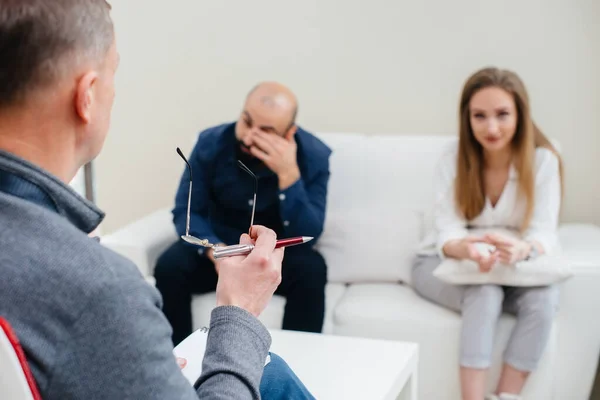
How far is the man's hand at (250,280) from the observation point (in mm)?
1091

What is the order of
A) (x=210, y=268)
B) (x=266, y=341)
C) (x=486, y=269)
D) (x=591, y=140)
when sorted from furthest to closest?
1. (x=591, y=140)
2. (x=210, y=268)
3. (x=486, y=269)
4. (x=266, y=341)

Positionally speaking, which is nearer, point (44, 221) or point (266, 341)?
point (44, 221)

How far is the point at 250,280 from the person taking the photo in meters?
1.10

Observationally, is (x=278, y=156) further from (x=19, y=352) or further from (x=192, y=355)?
(x=19, y=352)

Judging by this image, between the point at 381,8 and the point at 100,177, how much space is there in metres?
1.40

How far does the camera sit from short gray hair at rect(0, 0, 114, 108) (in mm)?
828

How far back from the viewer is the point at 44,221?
0.83 m

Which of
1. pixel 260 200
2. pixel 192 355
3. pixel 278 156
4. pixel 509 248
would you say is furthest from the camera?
pixel 260 200

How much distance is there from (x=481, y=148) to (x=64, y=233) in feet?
6.49

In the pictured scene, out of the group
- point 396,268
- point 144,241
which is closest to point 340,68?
point 396,268

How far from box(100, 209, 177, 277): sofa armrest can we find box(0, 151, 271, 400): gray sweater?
1740 mm

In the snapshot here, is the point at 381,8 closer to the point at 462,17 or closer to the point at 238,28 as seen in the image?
the point at 462,17

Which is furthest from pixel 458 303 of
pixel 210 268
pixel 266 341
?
pixel 266 341

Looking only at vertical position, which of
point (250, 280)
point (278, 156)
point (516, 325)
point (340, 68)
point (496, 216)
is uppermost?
point (340, 68)
